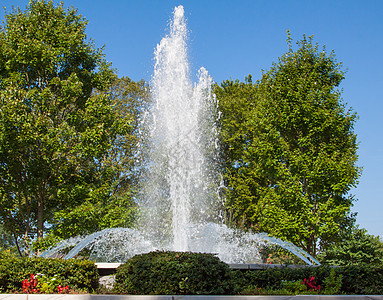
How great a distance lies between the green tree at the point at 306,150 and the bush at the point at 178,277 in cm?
967

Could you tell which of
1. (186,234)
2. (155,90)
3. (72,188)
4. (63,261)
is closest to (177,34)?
(155,90)

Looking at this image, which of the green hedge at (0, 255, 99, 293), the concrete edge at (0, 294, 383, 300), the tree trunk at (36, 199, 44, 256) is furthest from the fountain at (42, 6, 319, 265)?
the concrete edge at (0, 294, 383, 300)

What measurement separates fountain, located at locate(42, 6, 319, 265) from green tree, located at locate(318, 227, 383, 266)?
8.56 feet

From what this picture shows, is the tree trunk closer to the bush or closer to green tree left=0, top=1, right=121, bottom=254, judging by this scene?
green tree left=0, top=1, right=121, bottom=254

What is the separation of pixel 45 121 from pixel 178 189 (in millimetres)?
6915

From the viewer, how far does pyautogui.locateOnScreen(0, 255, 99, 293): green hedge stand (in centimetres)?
887

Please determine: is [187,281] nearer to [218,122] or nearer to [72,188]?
[72,188]

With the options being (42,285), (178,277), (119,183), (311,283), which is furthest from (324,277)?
(119,183)

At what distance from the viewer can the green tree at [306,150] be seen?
17.1 m

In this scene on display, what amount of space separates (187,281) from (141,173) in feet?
60.7

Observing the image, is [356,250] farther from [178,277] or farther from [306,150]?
[178,277]

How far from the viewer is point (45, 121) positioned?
1653cm

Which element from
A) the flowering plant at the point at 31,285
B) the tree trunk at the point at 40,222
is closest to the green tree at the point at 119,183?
the tree trunk at the point at 40,222

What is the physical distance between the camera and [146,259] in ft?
28.2
